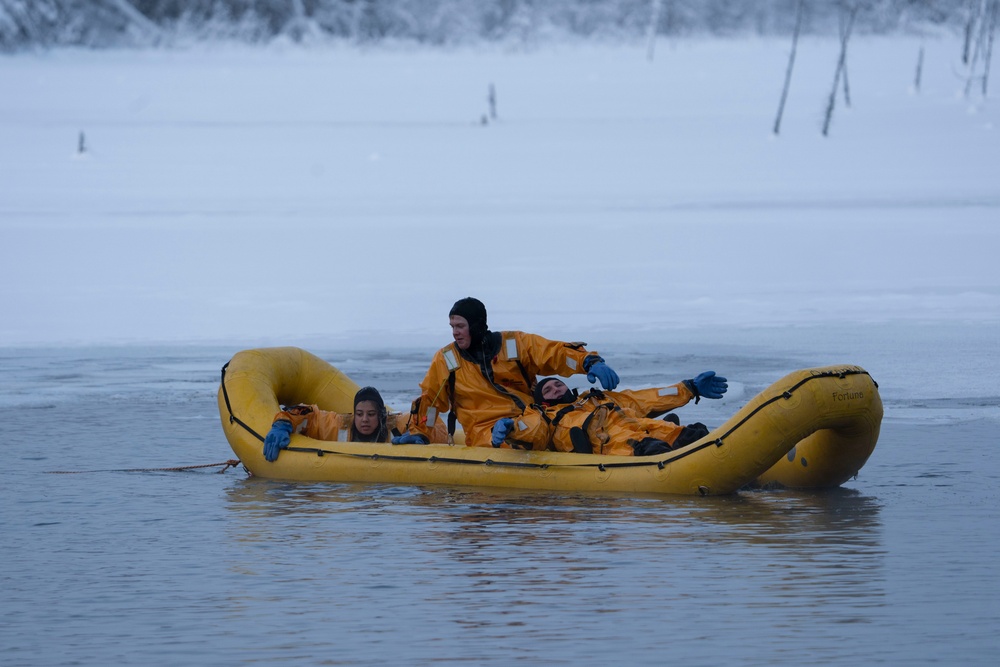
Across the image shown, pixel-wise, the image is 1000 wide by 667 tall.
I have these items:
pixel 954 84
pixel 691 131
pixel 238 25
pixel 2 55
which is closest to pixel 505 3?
pixel 238 25

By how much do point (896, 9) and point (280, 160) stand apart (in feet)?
101

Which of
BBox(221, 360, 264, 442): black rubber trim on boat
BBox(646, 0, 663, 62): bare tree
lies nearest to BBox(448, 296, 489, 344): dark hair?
BBox(221, 360, 264, 442): black rubber trim on boat

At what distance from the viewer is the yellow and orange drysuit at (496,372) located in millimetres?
7926

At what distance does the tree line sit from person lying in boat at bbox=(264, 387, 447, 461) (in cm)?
4980

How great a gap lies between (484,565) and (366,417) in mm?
2352

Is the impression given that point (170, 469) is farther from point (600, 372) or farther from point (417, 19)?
point (417, 19)

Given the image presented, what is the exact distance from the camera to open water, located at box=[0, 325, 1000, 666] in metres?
5.09

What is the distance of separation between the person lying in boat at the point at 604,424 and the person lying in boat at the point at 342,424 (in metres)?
0.78

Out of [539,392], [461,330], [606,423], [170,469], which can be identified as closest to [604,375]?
[606,423]

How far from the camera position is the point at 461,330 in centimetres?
781

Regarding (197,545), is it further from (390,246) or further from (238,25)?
(238,25)

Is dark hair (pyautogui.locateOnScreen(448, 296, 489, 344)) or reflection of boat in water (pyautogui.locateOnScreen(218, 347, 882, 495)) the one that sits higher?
dark hair (pyautogui.locateOnScreen(448, 296, 489, 344))

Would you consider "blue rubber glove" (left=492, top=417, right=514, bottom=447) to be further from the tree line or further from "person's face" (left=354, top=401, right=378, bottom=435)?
the tree line

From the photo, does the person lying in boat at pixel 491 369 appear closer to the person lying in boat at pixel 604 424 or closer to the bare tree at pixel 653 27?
the person lying in boat at pixel 604 424
